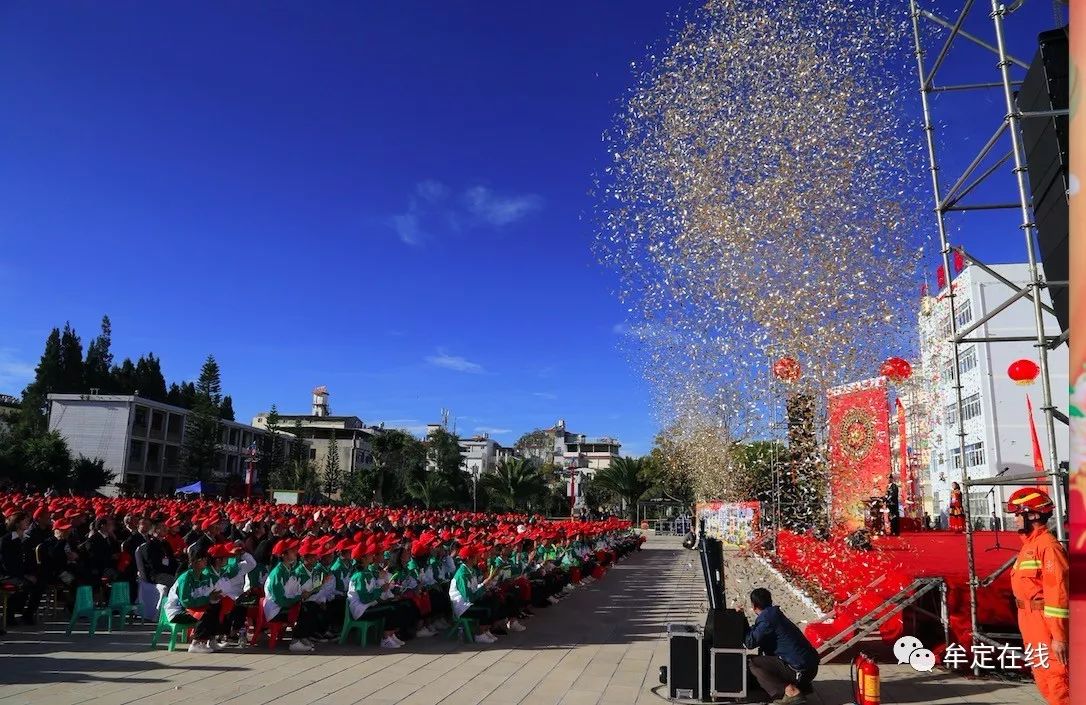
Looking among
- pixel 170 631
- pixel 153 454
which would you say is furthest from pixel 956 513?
pixel 153 454

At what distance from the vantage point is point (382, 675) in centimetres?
828

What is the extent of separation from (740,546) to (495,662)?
19630 mm

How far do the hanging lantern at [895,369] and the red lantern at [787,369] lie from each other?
4.75 ft

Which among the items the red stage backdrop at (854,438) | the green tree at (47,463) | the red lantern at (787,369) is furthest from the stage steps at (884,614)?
the green tree at (47,463)

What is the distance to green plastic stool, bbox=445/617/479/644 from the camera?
1057cm

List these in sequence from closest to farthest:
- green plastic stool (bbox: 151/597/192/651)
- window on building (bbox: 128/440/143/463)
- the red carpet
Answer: the red carpet → green plastic stool (bbox: 151/597/192/651) → window on building (bbox: 128/440/143/463)

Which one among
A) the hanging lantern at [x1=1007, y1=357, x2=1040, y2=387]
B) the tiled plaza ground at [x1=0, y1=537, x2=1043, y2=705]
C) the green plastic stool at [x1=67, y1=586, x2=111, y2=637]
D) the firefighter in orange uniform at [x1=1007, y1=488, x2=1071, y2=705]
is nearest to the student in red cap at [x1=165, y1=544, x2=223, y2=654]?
the tiled plaza ground at [x1=0, y1=537, x2=1043, y2=705]

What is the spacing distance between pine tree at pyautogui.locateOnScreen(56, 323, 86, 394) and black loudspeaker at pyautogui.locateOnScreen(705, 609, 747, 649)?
75.3 meters

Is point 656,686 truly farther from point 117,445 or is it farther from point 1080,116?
point 117,445

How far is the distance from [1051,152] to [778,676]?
19.0 ft

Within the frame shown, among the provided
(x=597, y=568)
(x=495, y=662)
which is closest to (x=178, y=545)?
(x=495, y=662)

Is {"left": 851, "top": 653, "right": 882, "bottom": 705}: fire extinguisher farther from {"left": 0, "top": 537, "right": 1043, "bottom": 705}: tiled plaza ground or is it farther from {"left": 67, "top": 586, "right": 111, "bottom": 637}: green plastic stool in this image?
{"left": 67, "top": 586, "right": 111, "bottom": 637}: green plastic stool

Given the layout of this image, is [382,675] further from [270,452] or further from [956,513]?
[270,452]

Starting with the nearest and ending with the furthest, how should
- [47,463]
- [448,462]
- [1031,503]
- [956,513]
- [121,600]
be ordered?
[1031,503]
[121,600]
[956,513]
[47,463]
[448,462]
